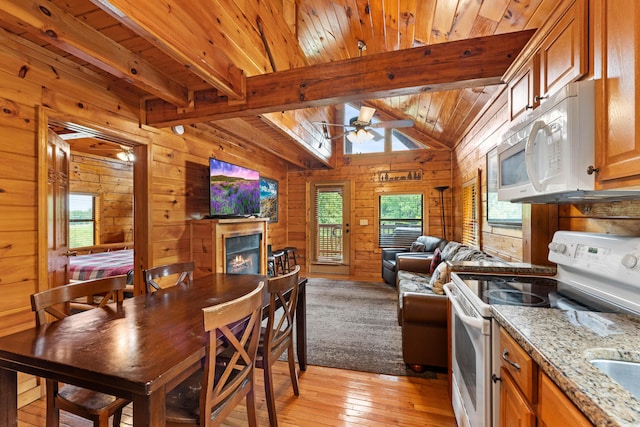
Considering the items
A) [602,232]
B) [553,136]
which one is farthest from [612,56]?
[602,232]

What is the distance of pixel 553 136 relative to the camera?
1.17 meters

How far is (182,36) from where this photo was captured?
185 centimetres

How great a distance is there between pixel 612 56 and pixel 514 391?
1.26 m

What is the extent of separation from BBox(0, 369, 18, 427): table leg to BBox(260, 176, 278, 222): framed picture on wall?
14.3ft

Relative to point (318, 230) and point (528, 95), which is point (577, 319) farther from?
point (318, 230)

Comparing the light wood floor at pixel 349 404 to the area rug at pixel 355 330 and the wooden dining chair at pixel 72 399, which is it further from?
the wooden dining chair at pixel 72 399

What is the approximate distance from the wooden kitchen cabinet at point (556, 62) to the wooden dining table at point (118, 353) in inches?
80.1

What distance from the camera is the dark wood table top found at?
938 mm

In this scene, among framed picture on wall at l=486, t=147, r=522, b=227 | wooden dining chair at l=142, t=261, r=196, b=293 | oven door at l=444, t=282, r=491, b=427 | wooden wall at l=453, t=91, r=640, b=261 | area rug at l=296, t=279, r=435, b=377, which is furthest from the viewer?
area rug at l=296, t=279, r=435, b=377

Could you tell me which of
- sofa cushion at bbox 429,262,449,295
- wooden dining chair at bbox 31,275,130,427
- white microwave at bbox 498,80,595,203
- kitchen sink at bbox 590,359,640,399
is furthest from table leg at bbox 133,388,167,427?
sofa cushion at bbox 429,262,449,295

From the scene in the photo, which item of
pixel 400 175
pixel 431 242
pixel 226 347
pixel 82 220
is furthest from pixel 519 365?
pixel 82 220

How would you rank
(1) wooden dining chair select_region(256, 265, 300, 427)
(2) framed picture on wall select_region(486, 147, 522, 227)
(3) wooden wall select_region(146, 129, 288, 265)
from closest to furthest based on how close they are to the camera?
(1) wooden dining chair select_region(256, 265, 300, 427) < (2) framed picture on wall select_region(486, 147, 522, 227) < (3) wooden wall select_region(146, 129, 288, 265)

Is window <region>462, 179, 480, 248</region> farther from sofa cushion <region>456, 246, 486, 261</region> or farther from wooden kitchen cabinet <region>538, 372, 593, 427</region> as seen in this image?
wooden kitchen cabinet <region>538, 372, 593, 427</region>

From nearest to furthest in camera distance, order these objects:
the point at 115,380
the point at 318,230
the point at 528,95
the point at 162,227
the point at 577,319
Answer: the point at 115,380 → the point at 577,319 → the point at 528,95 → the point at 162,227 → the point at 318,230
